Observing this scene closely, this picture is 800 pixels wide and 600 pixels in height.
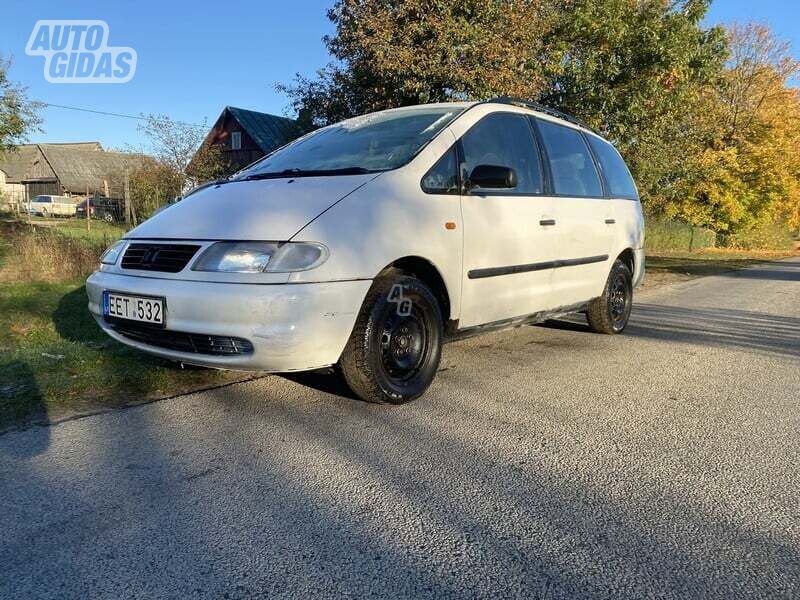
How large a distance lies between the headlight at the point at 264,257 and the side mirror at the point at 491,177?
4.13 ft

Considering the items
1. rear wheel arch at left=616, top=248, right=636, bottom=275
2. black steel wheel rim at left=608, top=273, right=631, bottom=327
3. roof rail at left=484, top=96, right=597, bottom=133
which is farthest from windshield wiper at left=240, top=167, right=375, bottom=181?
rear wheel arch at left=616, top=248, right=636, bottom=275

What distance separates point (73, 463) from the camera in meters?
2.76

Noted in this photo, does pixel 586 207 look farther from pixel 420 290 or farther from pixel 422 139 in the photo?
pixel 420 290

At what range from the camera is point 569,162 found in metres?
5.20

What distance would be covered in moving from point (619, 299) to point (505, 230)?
2491mm

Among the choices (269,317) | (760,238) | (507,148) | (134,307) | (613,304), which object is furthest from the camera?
(760,238)

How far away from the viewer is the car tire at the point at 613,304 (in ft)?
19.1

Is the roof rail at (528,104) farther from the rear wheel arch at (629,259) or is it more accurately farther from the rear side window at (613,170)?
the rear wheel arch at (629,259)

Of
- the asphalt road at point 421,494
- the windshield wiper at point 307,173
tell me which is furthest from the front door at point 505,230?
the windshield wiper at point 307,173

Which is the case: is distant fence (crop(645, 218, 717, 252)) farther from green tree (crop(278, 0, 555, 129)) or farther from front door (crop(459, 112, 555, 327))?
front door (crop(459, 112, 555, 327))

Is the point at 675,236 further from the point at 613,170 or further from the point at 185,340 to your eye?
the point at 185,340

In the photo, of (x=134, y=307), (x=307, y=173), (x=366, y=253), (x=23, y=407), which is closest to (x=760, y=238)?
(x=307, y=173)

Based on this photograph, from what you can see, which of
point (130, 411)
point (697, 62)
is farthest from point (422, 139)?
point (697, 62)

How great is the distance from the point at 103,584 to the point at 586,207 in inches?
178
